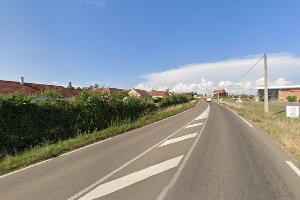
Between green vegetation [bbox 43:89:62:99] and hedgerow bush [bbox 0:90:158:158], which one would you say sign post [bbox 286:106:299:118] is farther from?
green vegetation [bbox 43:89:62:99]

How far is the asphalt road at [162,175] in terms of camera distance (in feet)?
19.4

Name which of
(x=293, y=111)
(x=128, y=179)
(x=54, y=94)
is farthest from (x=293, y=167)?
(x=293, y=111)

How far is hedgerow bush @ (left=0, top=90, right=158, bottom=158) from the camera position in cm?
1232

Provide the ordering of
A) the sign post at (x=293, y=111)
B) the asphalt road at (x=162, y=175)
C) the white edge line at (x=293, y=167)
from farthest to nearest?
1. the sign post at (x=293, y=111)
2. the white edge line at (x=293, y=167)
3. the asphalt road at (x=162, y=175)

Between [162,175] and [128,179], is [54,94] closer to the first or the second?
[128,179]

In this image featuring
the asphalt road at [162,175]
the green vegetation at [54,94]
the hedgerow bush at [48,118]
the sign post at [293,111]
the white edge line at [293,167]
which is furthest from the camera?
the sign post at [293,111]

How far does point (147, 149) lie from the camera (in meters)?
11.2

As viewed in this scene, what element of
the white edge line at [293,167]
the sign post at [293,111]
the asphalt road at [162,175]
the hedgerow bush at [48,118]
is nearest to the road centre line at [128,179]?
the asphalt road at [162,175]

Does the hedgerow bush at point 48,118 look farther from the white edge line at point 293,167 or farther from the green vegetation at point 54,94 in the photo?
the white edge line at point 293,167

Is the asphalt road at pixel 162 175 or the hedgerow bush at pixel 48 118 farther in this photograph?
the hedgerow bush at pixel 48 118

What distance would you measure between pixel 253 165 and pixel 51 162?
625cm

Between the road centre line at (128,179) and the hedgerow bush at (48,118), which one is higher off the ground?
the hedgerow bush at (48,118)

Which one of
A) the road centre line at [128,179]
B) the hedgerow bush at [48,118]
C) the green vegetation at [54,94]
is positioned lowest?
the road centre line at [128,179]

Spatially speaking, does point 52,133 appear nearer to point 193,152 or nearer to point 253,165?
point 193,152
